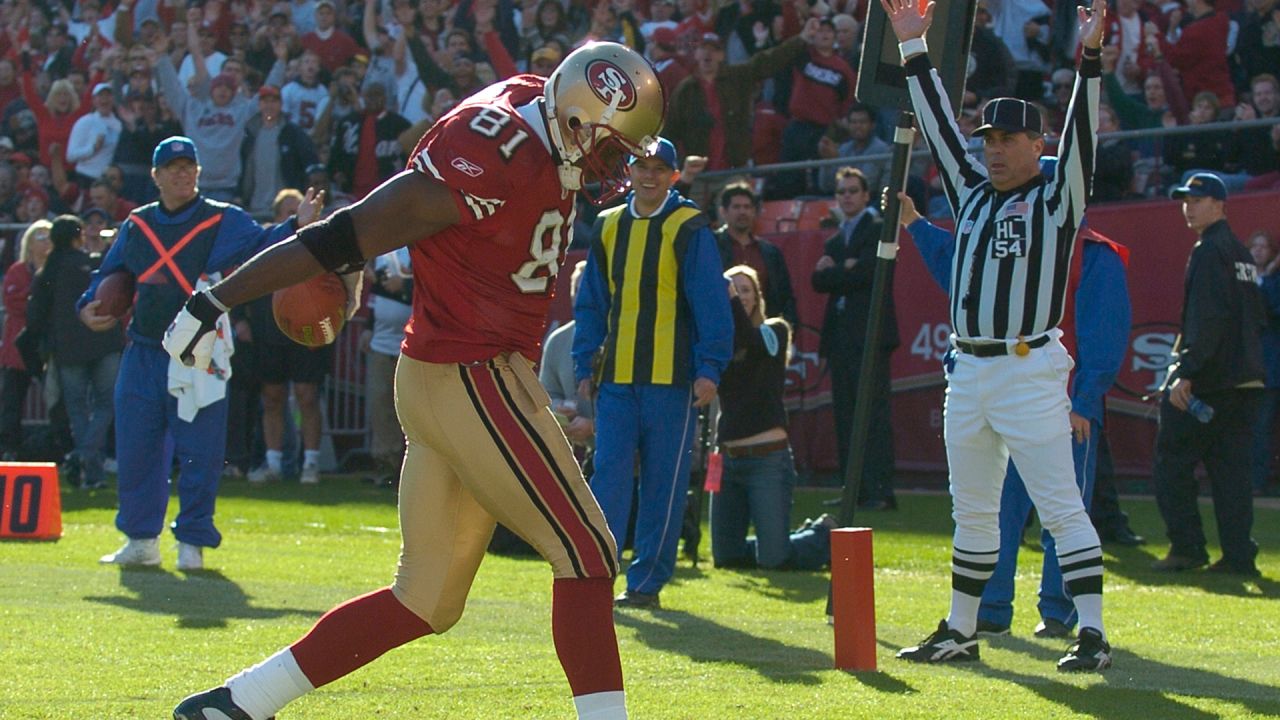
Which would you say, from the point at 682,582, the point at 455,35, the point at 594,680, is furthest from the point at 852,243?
the point at 594,680

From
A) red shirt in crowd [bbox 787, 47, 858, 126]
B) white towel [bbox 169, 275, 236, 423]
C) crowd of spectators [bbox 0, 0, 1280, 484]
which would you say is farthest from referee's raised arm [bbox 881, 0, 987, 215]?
red shirt in crowd [bbox 787, 47, 858, 126]

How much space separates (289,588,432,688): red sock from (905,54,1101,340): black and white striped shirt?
2843mm

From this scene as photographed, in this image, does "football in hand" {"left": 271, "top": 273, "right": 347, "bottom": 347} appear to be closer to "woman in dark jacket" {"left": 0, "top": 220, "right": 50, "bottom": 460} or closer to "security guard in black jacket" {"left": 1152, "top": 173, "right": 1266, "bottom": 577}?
"security guard in black jacket" {"left": 1152, "top": 173, "right": 1266, "bottom": 577}

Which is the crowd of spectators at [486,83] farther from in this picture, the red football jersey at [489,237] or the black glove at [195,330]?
the black glove at [195,330]

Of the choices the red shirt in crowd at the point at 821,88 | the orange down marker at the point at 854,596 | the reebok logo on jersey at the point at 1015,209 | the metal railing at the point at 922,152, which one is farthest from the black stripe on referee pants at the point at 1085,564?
the red shirt in crowd at the point at 821,88

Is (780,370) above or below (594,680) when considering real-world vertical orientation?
above

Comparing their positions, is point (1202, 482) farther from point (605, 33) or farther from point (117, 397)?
point (117, 397)

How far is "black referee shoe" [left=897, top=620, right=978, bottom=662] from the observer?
22.8ft

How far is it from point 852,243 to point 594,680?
8.75 metres

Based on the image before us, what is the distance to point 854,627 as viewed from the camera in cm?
654

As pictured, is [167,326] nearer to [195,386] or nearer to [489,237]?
[195,386]

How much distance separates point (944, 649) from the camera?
696cm

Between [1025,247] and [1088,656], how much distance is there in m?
1.55

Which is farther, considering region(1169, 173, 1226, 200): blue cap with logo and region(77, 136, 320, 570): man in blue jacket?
region(1169, 173, 1226, 200): blue cap with logo
